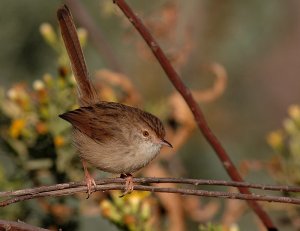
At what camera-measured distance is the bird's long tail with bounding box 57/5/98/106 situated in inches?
174

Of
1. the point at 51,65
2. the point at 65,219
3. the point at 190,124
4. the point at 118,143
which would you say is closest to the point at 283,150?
the point at 190,124

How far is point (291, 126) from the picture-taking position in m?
4.69

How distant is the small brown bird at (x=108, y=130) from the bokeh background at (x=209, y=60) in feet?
2.11

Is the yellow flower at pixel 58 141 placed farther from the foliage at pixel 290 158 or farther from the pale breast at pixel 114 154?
the foliage at pixel 290 158

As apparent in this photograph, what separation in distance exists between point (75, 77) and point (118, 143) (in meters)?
0.58

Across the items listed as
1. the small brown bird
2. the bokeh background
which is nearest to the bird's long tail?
the small brown bird

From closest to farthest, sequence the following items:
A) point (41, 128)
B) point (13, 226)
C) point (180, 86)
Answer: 1. point (13, 226)
2. point (180, 86)
3. point (41, 128)

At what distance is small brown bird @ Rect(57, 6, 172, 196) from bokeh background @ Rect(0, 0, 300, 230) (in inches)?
25.3

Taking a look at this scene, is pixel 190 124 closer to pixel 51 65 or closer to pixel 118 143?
pixel 118 143

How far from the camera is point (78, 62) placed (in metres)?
4.56

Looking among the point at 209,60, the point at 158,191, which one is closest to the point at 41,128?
the point at 158,191

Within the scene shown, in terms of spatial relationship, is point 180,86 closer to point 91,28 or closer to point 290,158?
point 290,158

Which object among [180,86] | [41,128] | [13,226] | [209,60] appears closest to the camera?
[13,226]

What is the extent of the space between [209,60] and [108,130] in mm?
3782
